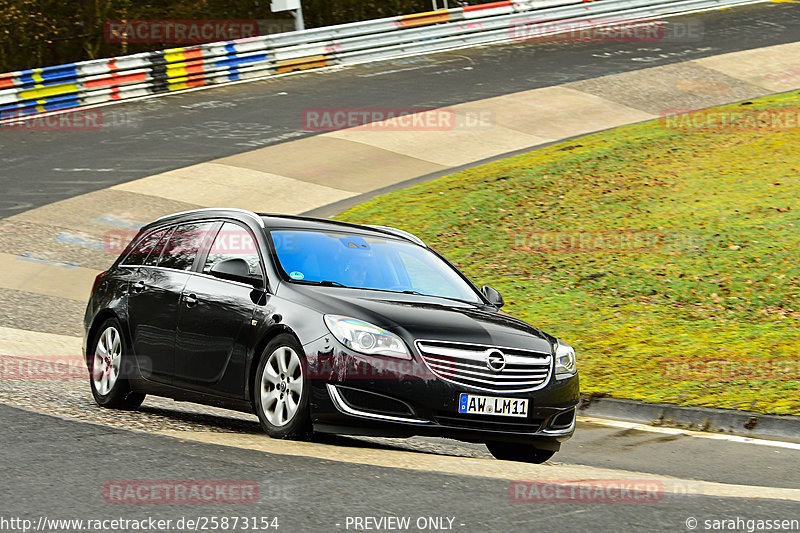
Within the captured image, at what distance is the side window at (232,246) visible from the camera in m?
8.17

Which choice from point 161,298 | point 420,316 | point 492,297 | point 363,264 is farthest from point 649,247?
point 420,316

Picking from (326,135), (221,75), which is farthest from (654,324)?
(221,75)

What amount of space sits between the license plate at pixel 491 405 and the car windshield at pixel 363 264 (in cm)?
126

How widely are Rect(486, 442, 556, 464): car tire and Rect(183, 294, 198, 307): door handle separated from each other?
2.38 metres

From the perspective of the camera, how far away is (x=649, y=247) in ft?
50.9

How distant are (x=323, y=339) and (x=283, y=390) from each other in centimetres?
48

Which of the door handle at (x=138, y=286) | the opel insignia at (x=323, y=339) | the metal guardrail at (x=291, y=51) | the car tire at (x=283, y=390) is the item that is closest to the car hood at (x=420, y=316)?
the opel insignia at (x=323, y=339)

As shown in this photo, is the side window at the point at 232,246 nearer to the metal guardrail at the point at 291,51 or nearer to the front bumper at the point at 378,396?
the front bumper at the point at 378,396

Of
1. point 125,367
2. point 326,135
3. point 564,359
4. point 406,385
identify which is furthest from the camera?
point 326,135

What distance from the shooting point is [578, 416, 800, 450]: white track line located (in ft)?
28.5

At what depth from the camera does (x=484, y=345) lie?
23.6ft

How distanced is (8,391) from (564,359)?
14.6 feet

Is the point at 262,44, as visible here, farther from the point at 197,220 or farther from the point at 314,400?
the point at 314,400

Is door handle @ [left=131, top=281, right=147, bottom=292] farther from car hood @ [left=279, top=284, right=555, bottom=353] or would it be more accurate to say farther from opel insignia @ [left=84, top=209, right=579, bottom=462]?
car hood @ [left=279, top=284, right=555, bottom=353]
